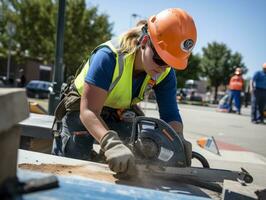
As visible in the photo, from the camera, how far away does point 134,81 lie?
3.36m

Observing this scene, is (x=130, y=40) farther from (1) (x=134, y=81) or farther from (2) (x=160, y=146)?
(2) (x=160, y=146)

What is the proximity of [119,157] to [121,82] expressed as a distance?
2.92 ft

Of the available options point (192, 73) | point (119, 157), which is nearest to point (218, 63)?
point (192, 73)

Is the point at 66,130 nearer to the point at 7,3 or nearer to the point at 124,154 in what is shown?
the point at 124,154

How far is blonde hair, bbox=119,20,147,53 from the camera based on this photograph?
311cm

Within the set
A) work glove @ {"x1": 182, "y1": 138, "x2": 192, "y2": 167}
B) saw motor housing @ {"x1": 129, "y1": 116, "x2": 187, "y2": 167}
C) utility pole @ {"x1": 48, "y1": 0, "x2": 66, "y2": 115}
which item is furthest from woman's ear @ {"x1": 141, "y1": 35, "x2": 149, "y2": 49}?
utility pole @ {"x1": 48, "y1": 0, "x2": 66, "y2": 115}

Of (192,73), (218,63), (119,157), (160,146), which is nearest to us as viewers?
(119,157)

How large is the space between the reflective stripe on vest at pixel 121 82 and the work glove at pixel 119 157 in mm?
677

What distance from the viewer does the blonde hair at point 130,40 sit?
3.11m

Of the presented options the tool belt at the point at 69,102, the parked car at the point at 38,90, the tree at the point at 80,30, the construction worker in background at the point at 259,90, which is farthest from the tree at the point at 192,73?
the tool belt at the point at 69,102

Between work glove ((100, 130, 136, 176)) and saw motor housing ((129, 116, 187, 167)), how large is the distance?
14.9 inches

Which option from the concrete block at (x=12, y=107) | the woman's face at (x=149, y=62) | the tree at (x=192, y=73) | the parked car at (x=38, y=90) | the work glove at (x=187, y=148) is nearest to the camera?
the concrete block at (x=12, y=107)

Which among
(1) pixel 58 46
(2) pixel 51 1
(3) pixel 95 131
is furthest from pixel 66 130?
(2) pixel 51 1

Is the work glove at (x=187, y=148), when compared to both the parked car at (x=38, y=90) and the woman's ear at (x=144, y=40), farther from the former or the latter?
the parked car at (x=38, y=90)
